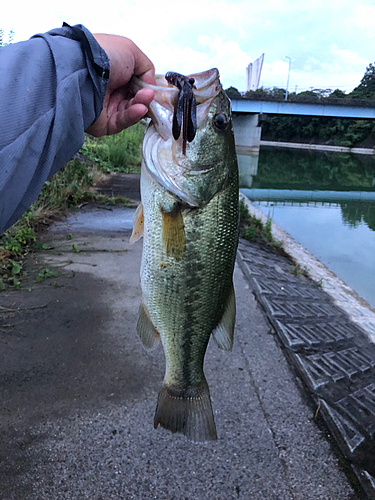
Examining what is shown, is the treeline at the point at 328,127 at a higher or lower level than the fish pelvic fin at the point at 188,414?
higher

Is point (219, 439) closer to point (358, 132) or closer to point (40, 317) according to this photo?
point (40, 317)

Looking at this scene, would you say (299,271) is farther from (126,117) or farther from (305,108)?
(305,108)

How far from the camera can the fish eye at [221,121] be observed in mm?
1959

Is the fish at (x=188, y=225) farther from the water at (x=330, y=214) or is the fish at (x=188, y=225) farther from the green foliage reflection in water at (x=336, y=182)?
the green foliage reflection in water at (x=336, y=182)

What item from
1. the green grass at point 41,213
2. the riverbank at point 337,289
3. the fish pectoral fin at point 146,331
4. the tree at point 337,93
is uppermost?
the tree at point 337,93

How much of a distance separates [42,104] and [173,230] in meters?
0.78

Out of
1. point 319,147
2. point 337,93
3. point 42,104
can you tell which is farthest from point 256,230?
point 337,93

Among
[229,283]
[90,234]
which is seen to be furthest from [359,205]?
[229,283]

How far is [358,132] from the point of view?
6419 centimetres

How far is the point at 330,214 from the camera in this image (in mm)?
16656

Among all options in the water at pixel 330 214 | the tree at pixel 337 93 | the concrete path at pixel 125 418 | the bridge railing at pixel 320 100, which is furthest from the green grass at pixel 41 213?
the tree at pixel 337 93

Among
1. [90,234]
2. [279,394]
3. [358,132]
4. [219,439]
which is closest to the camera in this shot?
[219,439]

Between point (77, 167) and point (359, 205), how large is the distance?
14702mm

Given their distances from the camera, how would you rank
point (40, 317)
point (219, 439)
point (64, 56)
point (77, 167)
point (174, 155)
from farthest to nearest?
point (77, 167) < point (40, 317) < point (219, 439) < point (174, 155) < point (64, 56)
